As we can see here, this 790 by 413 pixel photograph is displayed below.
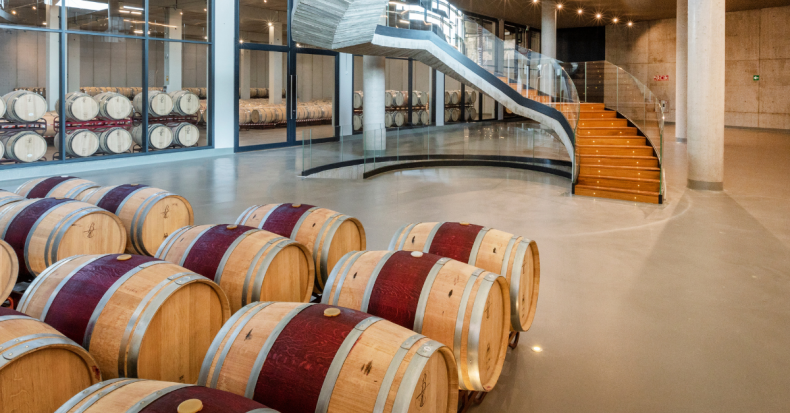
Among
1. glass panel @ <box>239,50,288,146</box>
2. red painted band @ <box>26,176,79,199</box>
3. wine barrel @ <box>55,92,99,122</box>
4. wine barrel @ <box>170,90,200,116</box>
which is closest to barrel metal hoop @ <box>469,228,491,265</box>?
red painted band @ <box>26,176,79,199</box>

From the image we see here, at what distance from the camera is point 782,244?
20.4 ft

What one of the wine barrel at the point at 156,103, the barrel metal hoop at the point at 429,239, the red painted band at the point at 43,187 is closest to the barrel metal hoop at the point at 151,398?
the barrel metal hoop at the point at 429,239

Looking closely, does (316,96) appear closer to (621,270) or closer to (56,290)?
(621,270)

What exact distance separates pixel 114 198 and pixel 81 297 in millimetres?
2575

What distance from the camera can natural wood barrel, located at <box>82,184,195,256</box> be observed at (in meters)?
4.63

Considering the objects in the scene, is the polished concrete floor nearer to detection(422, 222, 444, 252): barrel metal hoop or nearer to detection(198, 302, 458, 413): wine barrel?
detection(422, 222, 444, 252): barrel metal hoop

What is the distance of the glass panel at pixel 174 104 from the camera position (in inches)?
529

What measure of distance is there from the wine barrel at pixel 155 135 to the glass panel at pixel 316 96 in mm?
4860

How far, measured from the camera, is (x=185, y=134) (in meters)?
14.0

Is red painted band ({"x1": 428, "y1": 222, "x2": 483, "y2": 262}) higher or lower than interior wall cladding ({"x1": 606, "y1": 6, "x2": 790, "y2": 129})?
lower

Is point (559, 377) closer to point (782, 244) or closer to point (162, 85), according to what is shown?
point (782, 244)

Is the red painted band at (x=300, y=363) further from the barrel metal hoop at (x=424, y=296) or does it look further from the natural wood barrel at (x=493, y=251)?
the natural wood barrel at (x=493, y=251)

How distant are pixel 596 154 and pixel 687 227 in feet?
11.1

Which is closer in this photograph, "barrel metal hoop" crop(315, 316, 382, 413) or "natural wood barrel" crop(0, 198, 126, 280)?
"barrel metal hoop" crop(315, 316, 382, 413)
